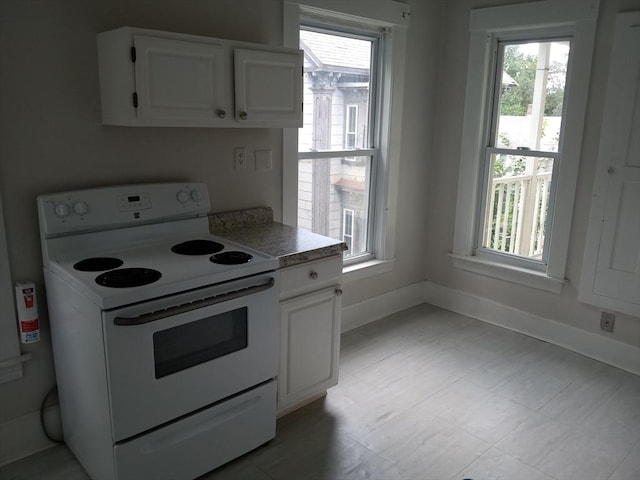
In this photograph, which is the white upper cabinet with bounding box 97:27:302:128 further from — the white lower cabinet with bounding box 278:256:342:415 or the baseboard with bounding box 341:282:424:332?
the baseboard with bounding box 341:282:424:332

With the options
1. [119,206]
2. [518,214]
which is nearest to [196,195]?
[119,206]

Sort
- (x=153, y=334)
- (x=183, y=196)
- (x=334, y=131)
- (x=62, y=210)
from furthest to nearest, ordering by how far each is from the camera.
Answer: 1. (x=334, y=131)
2. (x=183, y=196)
3. (x=62, y=210)
4. (x=153, y=334)

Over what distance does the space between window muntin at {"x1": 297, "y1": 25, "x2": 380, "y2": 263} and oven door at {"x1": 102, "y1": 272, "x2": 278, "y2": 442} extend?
3.89 ft

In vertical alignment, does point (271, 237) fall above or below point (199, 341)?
above

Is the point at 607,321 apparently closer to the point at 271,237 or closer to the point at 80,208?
the point at 271,237

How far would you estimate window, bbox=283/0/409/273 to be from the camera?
3072mm

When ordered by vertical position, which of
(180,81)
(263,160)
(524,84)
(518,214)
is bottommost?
(518,214)

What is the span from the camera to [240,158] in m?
2.80

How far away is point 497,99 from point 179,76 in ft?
7.69

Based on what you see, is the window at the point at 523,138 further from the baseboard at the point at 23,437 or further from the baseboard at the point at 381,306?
the baseboard at the point at 23,437

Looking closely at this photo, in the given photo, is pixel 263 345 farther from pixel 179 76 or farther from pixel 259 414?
pixel 179 76

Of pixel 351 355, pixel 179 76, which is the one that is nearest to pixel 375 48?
pixel 179 76

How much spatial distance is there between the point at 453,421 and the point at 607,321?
132 cm

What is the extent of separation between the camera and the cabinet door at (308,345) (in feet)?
8.08
